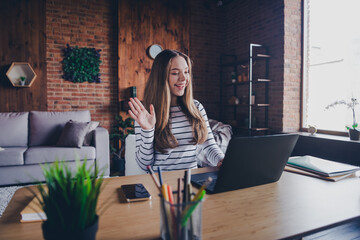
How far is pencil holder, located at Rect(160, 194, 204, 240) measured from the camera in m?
0.56

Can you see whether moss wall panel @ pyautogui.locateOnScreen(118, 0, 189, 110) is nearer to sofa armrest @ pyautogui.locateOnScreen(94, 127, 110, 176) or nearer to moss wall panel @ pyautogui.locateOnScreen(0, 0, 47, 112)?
sofa armrest @ pyautogui.locateOnScreen(94, 127, 110, 176)

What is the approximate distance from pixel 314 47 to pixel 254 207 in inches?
146

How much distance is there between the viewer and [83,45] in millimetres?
4457

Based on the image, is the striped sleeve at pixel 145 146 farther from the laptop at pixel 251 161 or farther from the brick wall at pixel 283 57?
the brick wall at pixel 283 57

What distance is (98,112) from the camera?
457 cm

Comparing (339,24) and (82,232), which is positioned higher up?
(339,24)

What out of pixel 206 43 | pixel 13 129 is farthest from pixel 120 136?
pixel 206 43

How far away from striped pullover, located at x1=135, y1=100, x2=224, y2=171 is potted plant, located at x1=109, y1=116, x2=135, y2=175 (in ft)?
9.25

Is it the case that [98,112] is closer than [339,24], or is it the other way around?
[339,24]

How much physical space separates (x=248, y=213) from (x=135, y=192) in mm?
403

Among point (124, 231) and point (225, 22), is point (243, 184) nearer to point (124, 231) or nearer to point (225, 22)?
point (124, 231)

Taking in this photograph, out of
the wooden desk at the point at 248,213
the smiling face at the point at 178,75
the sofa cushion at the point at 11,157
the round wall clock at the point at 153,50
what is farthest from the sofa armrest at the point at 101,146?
the wooden desk at the point at 248,213

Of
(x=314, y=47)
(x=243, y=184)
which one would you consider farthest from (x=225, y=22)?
(x=243, y=184)

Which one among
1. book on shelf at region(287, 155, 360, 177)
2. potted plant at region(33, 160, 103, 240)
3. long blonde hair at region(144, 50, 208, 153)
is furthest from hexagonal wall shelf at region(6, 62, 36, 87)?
potted plant at region(33, 160, 103, 240)
